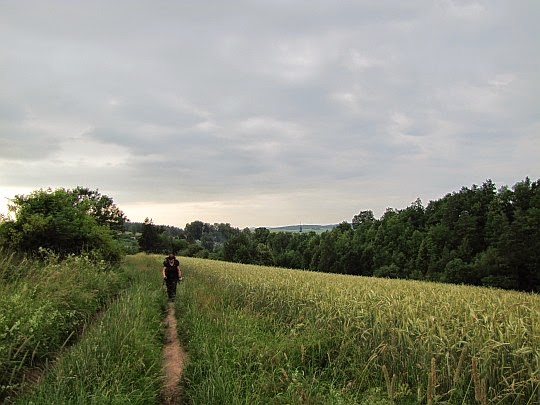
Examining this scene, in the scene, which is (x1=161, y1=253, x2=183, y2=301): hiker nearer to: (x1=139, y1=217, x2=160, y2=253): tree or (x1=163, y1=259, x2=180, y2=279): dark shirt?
(x1=163, y1=259, x2=180, y2=279): dark shirt

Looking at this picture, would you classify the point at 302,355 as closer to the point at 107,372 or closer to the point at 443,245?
Result: the point at 107,372

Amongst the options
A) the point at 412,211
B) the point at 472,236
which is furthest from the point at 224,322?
the point at 412,211

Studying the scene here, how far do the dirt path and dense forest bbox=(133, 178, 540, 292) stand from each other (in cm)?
4683

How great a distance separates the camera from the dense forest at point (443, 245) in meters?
46.2

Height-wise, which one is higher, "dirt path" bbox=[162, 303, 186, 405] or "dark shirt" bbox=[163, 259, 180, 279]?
"dark shirt" bbox=[163, 259, 180, 279]

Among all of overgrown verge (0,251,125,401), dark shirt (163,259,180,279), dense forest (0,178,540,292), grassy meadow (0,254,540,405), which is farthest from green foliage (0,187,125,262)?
grassy meadow (0,254,540,405)

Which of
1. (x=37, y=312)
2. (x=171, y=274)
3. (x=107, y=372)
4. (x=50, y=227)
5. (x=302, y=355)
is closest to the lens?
(x=107, y=372)

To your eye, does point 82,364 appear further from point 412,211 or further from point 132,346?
point 412,211

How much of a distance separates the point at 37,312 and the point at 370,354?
5843 mm

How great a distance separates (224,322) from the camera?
8.72m

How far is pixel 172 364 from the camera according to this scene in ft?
24.4

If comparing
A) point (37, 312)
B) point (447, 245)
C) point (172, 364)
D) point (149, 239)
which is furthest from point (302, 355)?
point (149, 239)

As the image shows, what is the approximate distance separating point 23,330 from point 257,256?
95.9m

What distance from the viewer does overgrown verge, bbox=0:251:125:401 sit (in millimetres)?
5762
